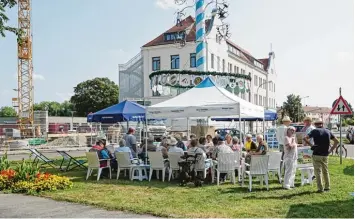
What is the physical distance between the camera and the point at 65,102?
134125mm

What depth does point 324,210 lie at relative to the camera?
786 centimetres

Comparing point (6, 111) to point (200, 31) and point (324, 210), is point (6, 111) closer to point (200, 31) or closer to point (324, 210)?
point (200, 31)

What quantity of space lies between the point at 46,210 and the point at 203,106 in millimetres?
5873

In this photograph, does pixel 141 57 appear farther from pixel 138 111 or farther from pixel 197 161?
pixel 197 161

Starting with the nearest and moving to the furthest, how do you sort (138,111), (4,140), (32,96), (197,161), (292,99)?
(197,161) < (138,111) < (4,140) < (32,96) < (292,99)

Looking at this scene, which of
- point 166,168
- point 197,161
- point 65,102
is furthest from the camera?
point 65,102

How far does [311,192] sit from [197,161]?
10.1 ft

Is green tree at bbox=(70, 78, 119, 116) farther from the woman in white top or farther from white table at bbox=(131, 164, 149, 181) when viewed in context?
the woman in white top

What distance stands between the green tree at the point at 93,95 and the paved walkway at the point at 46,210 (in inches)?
3066

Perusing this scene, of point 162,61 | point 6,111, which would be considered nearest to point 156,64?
point 162,61

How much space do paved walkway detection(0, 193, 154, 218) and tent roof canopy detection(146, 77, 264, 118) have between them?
4.96 m

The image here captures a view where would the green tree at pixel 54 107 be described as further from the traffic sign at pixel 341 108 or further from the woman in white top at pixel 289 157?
the woman in white top at pixel 289 157

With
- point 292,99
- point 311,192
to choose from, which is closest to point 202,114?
point 311,192

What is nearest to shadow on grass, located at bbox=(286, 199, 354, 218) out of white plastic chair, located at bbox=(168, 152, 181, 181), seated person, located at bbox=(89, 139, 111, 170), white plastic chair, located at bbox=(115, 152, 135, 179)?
white plastic chair, located at bbox=(168, 152, 181, 181)
